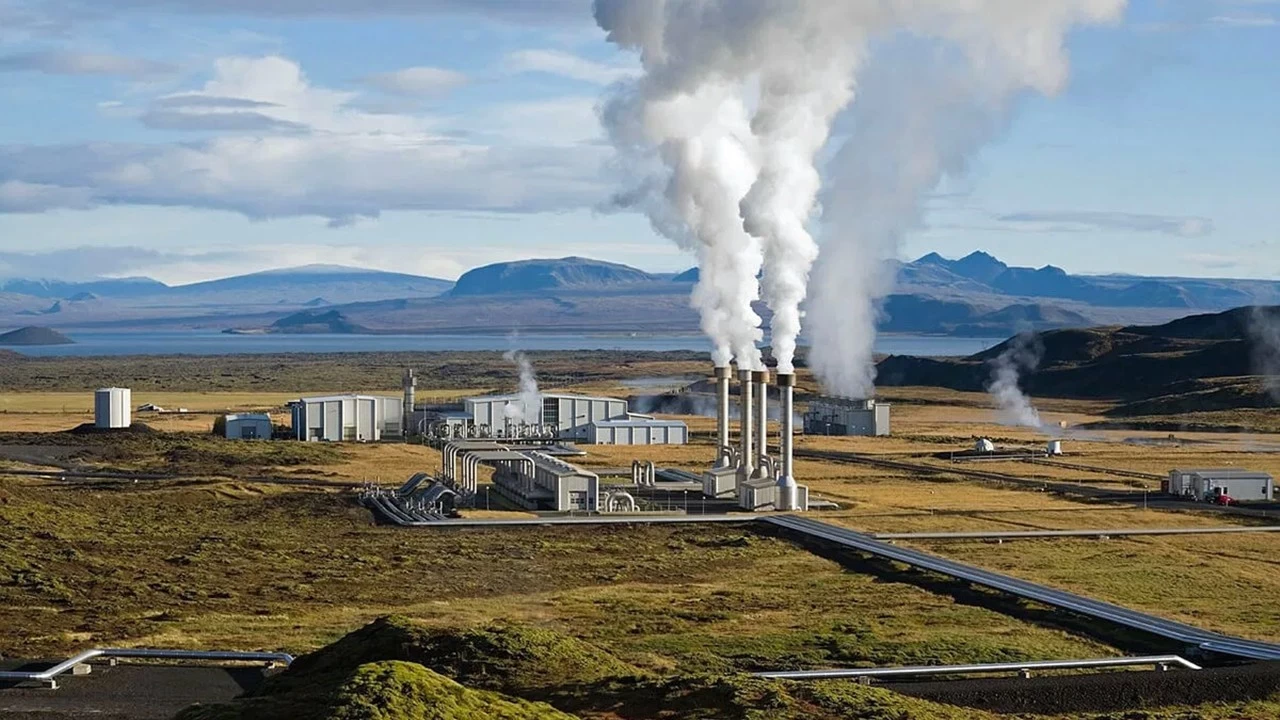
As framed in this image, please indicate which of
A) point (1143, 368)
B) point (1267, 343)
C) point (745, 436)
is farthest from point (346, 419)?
point (1267, 343)

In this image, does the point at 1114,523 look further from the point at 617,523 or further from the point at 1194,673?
the point at 1194,673

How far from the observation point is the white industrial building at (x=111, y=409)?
102 meters

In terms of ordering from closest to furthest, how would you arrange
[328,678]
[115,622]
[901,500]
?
[328,678]
[115,622]
[901,500]

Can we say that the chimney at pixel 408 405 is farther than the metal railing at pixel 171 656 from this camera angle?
Yes

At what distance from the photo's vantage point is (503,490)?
69.2m

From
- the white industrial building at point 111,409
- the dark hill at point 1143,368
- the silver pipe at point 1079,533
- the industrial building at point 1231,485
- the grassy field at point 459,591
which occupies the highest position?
the dark hill at point 1143,368

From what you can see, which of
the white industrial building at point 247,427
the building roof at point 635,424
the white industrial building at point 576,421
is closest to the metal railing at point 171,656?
the white industrial building at point 576,421

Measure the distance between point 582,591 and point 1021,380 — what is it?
145203mm

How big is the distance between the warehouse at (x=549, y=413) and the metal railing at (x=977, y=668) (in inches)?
2772

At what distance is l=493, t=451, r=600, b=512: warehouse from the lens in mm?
61719

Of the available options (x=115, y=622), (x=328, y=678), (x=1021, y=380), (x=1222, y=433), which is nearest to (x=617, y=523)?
(x=115, y=622)

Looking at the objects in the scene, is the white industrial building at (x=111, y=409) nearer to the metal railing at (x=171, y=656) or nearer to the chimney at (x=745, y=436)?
the chimney at (x=745, y=436)

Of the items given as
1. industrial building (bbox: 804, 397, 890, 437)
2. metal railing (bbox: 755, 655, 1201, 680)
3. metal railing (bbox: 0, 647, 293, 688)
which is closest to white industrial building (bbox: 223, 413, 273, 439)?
industrial building (bbox: 804, 397, 890, 437)

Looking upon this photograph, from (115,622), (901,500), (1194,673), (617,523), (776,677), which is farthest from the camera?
(901,500)
